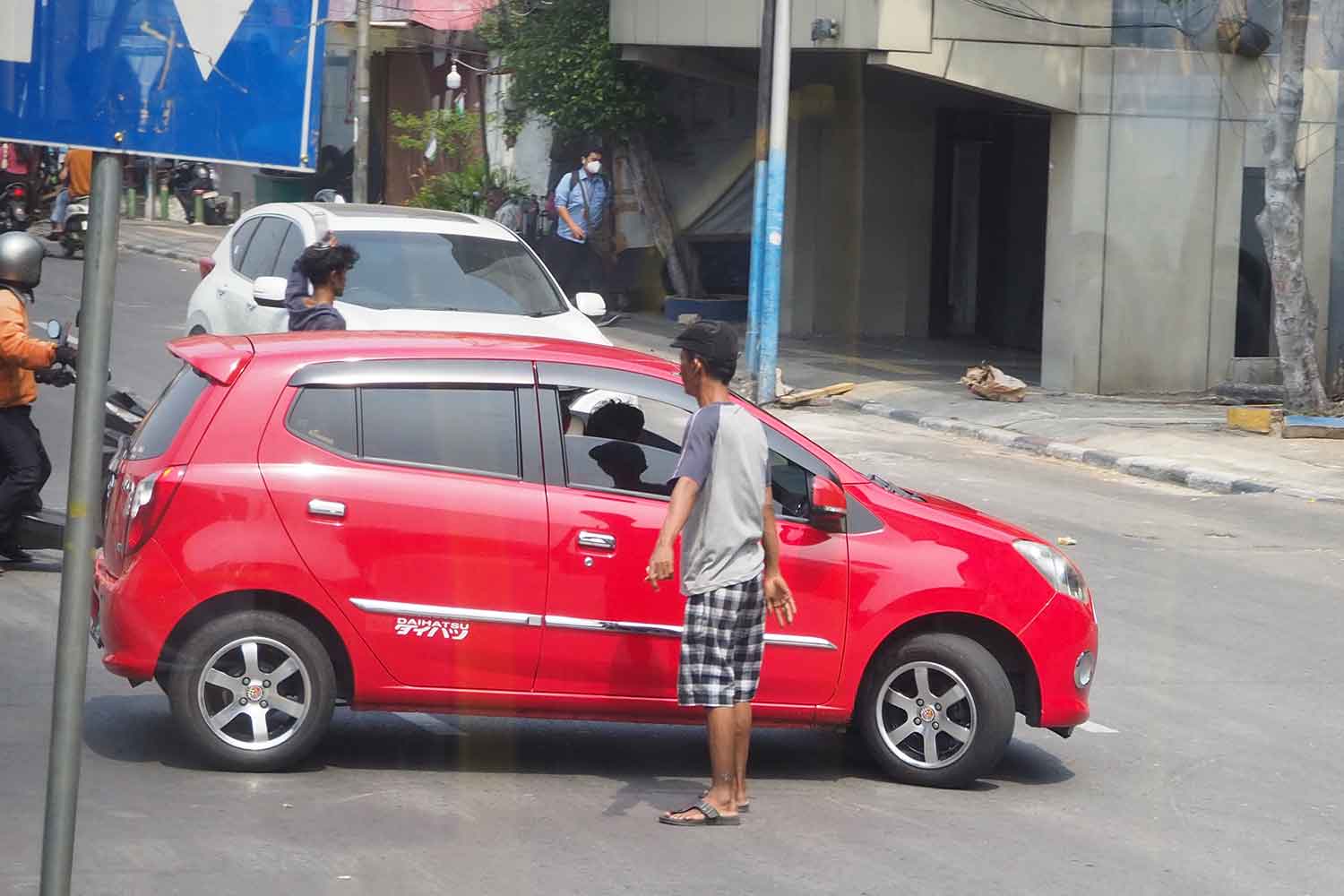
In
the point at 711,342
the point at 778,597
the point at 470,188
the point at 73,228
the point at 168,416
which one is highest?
the point at 470,188

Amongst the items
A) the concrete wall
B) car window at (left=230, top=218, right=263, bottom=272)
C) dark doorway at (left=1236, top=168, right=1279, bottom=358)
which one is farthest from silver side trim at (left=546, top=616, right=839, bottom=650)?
dark doorway at (left=1236, top=168, right=1279, bottom=358)

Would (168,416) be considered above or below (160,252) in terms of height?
below

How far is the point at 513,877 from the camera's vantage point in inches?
227

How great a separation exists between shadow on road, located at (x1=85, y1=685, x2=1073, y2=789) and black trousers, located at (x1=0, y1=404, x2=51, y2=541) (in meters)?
2.22

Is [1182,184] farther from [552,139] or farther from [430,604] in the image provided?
[430,604]

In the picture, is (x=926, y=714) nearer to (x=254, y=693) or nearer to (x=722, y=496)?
(x=722, y=496)

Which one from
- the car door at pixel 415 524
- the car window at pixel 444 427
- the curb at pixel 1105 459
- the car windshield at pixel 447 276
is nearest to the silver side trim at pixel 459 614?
the car door at pixel 415 524

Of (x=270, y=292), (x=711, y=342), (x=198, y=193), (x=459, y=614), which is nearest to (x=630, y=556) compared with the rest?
(x=459, y=614)

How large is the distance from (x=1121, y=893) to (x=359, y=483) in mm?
3012

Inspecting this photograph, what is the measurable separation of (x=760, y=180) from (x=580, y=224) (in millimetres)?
6691

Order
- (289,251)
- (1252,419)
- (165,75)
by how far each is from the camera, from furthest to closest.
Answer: (1252,419) → (289,251) → (165,75)

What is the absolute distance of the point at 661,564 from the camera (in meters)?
6.09

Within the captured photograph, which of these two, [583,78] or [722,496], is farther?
[583,78]

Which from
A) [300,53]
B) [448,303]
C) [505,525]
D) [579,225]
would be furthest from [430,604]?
[579,225]
